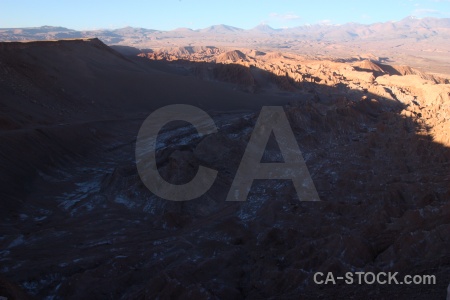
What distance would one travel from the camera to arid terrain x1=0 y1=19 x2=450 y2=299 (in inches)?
389

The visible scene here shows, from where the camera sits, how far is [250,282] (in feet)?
33.6

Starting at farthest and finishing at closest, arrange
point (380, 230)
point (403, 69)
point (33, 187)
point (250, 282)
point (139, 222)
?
point (403, 69) < point (33, 187) < point (139, 222) < point (380, 230) < point (250, 282)

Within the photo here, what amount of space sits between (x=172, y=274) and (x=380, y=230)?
560cm

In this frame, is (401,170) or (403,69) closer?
(401,170)

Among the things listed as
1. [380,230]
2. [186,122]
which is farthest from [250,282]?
[186,122]

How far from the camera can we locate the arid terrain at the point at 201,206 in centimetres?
988

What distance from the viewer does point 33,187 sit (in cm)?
1712

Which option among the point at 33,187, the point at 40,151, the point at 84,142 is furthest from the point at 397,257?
the point at 84,142

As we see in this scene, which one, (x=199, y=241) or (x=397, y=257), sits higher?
(x=397, y=257)

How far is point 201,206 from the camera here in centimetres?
1566

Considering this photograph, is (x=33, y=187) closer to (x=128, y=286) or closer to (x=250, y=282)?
(x=128, y=286)

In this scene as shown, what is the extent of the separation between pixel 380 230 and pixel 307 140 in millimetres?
12345

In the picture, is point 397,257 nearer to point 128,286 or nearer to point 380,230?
point 380,230

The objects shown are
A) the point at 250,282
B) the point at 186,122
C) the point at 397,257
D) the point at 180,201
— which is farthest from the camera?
the point at 186,122
